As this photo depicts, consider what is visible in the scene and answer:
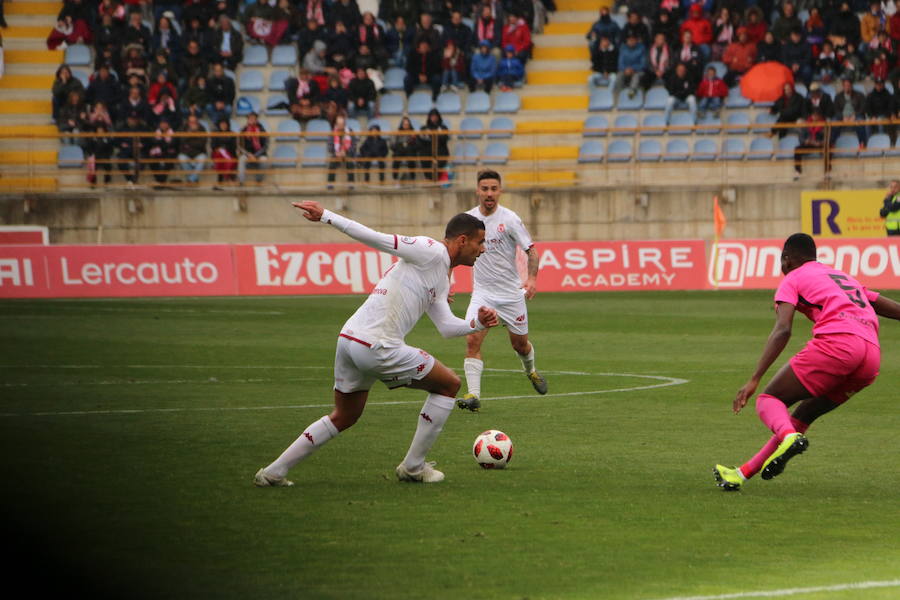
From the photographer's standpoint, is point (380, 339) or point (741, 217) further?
point (741, 217)

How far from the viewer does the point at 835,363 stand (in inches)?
342

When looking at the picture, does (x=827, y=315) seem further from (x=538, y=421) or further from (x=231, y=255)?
(x=231, y=255)

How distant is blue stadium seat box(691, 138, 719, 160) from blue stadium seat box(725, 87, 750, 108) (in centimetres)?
127

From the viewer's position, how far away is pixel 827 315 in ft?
28.8

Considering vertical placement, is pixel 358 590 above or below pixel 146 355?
above

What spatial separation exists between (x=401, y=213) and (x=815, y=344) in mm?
25147

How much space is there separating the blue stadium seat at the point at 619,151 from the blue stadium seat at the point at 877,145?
5.45 meters

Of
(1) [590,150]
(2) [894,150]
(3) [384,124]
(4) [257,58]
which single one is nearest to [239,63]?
(4) [257,58]

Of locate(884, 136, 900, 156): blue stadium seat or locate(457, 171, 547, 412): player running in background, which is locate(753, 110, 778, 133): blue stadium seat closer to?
locate(884, 136, 900, 156): blue stadium seat

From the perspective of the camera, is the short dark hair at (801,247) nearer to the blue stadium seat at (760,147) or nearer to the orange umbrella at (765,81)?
the blue stadium seat at (760,147)

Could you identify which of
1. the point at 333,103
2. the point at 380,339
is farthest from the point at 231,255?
the point at 380,339

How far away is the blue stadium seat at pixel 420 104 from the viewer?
118ft

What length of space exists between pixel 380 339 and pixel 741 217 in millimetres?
24992

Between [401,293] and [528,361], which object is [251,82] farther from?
[401,293]
